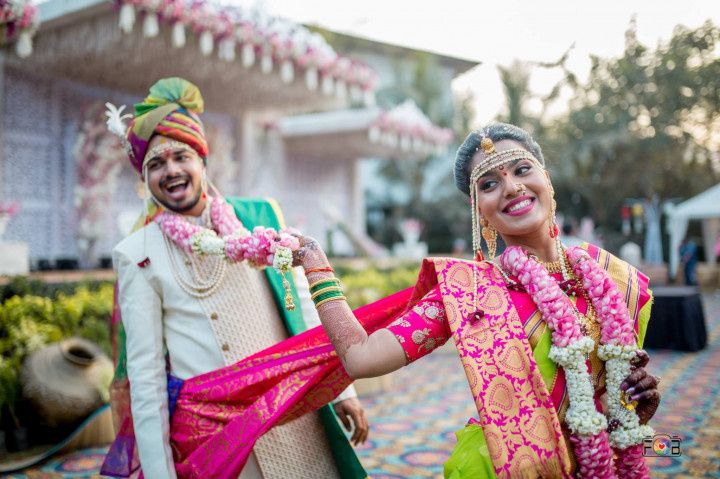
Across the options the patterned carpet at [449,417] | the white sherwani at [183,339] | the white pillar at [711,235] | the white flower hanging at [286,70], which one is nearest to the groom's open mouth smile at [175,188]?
the white sherwani at [183,339]

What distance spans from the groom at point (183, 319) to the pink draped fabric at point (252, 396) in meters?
0.03

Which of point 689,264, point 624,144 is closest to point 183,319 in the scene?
point 689,264

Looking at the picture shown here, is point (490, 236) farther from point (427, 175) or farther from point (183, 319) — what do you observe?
point (427, 175)

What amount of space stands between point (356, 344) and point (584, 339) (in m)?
0.54

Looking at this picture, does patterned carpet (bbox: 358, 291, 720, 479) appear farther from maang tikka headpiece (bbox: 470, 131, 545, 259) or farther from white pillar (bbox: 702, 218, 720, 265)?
white pillar (bbox: 702, 218, 720, 265)

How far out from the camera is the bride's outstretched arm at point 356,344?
4.74ft

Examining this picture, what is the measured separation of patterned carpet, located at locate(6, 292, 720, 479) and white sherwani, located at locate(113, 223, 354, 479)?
1.28 metres

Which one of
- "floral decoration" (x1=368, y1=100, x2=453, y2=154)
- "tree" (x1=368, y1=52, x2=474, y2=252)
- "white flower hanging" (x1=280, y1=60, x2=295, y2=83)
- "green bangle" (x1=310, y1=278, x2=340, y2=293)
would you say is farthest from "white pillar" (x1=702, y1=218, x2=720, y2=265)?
"green bangle" (x1=310, y1=278, x2=340, y2=293)

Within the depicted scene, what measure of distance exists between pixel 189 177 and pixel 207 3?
16.0 feet

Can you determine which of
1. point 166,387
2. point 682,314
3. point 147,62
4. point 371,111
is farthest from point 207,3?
point 682,314

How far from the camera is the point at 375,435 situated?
422 cm

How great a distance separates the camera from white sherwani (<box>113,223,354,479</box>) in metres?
1.94

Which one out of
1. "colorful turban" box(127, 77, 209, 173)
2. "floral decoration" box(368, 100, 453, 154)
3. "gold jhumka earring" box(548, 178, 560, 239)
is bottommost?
"gold jhumka earring" box(548, 178, 560, 239)

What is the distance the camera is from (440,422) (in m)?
4.54
